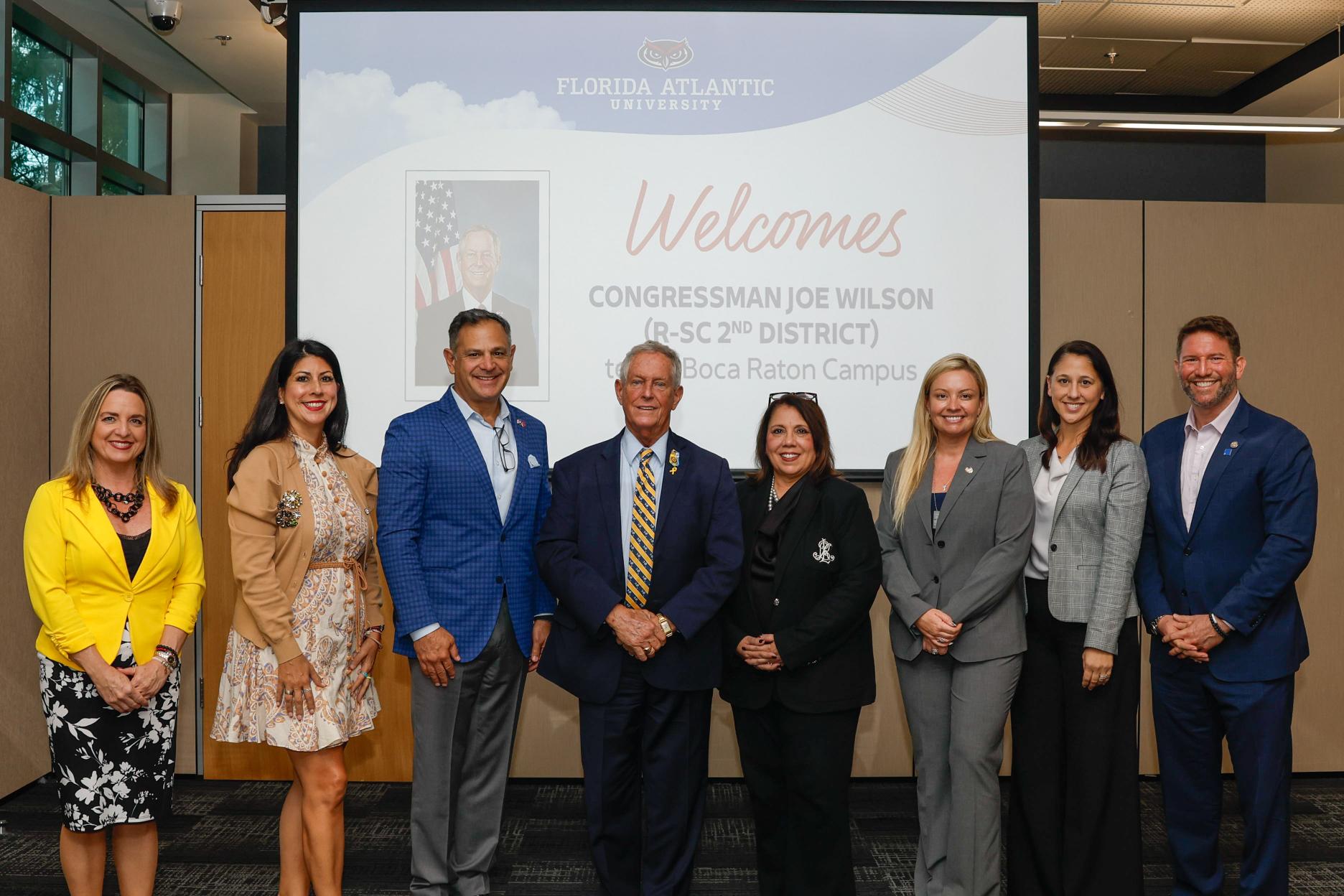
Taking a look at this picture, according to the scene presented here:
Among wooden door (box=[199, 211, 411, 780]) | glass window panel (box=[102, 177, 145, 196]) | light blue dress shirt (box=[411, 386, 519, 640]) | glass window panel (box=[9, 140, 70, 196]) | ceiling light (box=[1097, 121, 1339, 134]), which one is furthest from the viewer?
glass window panel (box=[102, 177, 145, 196])

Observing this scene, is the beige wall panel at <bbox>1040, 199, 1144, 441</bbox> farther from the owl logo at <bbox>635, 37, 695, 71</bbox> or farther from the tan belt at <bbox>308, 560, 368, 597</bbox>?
the tan belt at <bbox>308, 560, 368, 597</bbox>

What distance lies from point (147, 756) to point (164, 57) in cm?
657

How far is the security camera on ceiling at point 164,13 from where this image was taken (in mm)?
5715

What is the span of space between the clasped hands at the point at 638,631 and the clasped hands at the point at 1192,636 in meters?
1.52

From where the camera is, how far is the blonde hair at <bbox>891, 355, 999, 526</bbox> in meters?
2.91

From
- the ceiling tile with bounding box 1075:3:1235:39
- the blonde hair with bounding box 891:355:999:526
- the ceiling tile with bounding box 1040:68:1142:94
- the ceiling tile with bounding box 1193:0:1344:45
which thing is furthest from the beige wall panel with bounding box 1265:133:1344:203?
the blonde hair with bounding box 891:355:999:526

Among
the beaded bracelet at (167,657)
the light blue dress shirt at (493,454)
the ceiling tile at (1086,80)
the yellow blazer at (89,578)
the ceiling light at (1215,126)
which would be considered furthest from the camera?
the ceiling tile at (1086,80)

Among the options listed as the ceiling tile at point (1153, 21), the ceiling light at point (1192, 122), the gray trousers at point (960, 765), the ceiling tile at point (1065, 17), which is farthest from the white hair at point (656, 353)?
the ceiling tile at point (1153, 21)

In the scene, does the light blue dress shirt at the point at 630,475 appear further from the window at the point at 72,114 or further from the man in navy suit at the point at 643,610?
the window at the point at 72,114

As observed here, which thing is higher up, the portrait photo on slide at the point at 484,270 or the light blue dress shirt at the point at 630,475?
the portrait photo on slide at the point at 484,270

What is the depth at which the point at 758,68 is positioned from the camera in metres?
4.17

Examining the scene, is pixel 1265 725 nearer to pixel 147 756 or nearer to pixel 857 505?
pixel 857 505

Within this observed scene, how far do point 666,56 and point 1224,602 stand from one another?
3.00 meters

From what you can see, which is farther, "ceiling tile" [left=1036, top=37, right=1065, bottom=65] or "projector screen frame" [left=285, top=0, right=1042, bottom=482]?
"ceiling tile" [left=1036, top=37, right=1065, bottom=65]
